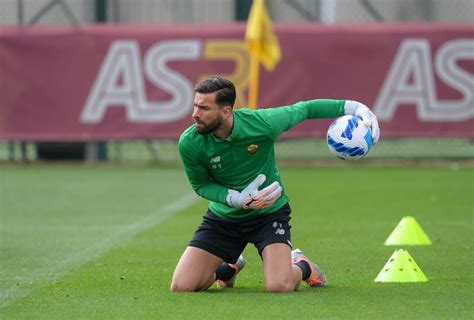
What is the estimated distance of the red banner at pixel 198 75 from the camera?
838 inches

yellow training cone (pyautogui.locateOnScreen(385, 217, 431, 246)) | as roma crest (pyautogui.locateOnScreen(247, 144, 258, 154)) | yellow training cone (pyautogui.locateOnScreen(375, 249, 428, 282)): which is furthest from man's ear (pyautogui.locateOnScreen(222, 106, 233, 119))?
yellow training cone (pyautogui.locateOnScreen(385, 217, 431, 246))

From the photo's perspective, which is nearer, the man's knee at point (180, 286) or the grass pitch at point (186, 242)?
the grass pitch at point (186, 242)

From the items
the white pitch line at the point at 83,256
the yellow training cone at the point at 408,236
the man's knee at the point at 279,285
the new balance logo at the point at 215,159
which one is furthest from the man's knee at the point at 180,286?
the yellow training cone at the point at 408,236

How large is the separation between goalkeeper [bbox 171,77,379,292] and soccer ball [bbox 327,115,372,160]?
7 centimetres

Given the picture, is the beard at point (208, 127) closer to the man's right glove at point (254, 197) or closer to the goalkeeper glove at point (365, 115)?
the man's right glove at point (254, 197)

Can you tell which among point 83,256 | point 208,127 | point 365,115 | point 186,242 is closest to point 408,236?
point 186,242

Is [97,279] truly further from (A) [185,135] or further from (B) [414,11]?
(B) [414,11]

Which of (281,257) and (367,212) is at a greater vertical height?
(281,257)

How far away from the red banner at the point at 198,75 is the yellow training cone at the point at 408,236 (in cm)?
1015

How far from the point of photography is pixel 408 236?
11.1m

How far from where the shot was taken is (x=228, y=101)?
8328 mm

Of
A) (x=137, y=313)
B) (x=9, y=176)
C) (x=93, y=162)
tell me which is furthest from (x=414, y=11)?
(x=137, y=313)

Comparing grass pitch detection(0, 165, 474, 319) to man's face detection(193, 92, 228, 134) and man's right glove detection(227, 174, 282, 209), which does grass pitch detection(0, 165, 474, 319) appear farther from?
man's face detection(193, 92, 228, 134)

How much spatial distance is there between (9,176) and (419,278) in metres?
12.4
